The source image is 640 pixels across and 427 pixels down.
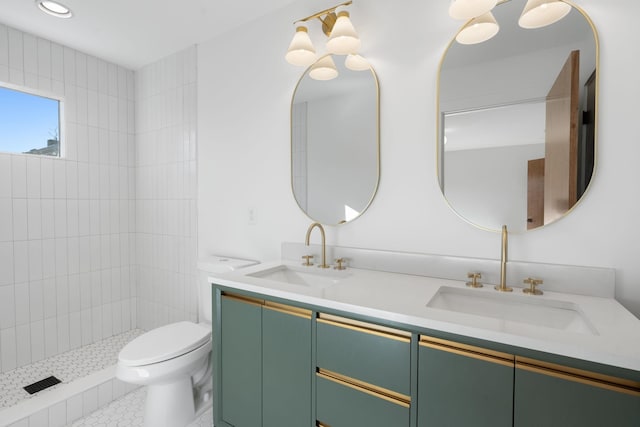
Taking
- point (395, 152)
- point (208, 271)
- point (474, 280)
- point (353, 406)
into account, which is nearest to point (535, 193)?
point (474, 280)

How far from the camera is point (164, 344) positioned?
5.60 feet

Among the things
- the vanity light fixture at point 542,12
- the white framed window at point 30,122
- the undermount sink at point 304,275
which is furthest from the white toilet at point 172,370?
the vanity light fixture at point 542,12

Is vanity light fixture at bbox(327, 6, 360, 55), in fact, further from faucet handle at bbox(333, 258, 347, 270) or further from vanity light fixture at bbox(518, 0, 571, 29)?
faucet handle at bbox(333, 258, 347, 270)

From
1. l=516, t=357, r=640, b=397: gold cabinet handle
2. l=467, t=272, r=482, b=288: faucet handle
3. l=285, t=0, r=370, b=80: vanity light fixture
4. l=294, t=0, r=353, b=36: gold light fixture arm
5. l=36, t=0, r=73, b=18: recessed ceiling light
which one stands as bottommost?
l=516, t=357, r=640, b=397: gold cabinet handle

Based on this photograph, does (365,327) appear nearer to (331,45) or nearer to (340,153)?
(340,153)

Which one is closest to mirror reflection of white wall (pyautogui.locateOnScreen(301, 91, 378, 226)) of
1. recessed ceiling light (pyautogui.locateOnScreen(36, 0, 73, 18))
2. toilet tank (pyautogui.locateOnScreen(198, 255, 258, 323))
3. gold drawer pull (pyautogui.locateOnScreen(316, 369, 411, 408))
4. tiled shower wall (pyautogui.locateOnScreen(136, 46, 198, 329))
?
toilet tank (pyautogui.locateOnScreen(198, 255, 258, 323))

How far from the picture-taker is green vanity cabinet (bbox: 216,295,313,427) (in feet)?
4.21

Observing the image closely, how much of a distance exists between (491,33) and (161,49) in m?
2.40

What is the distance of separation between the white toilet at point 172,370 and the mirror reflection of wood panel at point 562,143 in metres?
1.68

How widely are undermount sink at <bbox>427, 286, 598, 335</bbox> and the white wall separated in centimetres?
16

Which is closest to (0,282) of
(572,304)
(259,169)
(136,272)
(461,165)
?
(136,272)

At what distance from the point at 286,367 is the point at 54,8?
2.58 meters

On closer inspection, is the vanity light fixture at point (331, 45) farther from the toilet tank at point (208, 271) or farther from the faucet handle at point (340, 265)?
the toilet tank at point (208, 271)

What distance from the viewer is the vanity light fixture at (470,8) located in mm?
1201
